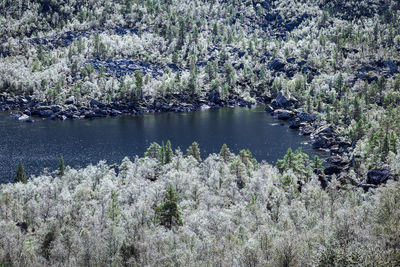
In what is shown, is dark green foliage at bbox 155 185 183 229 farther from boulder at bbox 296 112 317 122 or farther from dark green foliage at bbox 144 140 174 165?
boulder at bbox 296 112 317 122

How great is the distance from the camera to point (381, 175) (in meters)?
94.5

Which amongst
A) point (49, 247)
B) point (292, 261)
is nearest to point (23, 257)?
point (49, 247)

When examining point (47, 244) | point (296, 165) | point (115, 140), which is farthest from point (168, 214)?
point (115, 140)

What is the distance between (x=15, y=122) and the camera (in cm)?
19725

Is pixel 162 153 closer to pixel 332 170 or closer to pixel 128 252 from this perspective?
pixel 332 170

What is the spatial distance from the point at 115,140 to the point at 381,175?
345ft

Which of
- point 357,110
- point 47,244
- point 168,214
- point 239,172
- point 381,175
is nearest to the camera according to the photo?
point 47,244

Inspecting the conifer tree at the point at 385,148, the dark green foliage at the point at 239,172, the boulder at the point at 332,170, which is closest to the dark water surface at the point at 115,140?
the boulder at the point at 332,170

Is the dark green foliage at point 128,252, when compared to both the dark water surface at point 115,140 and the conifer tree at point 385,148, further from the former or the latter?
the conifer tree at point 385,148

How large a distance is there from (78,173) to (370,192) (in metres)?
74.8

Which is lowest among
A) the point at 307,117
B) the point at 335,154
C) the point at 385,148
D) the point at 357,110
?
the point at 335,154

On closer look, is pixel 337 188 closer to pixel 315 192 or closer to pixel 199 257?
pixel 315 192

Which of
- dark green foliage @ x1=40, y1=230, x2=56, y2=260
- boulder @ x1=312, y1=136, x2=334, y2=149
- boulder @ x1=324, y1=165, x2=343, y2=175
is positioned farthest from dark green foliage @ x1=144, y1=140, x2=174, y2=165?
dark green foliage @ x1=40, y1=230, x2=56, y2=260

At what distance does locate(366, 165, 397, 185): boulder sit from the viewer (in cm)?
9338
